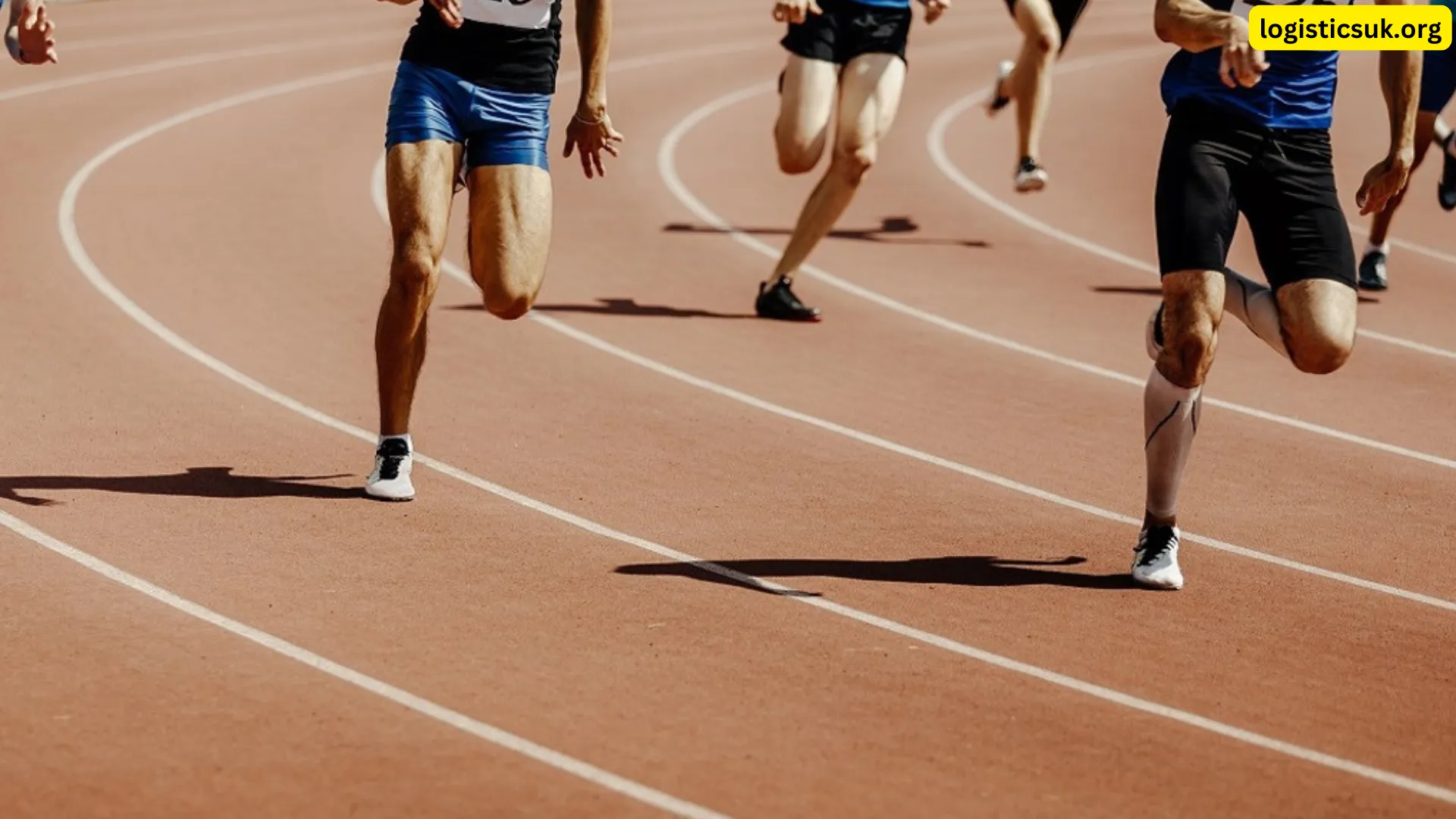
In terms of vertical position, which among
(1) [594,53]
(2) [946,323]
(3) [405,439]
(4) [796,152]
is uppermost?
(1) [594,53]

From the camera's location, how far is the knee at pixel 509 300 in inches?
302

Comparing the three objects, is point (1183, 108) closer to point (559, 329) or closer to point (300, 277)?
point (559, 329)

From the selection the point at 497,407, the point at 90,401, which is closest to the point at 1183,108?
the point at 497,407

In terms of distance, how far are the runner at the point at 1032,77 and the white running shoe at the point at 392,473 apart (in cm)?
614

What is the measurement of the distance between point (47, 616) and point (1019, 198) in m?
10.5

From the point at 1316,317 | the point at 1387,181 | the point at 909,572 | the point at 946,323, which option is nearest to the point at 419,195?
the point at 909,572

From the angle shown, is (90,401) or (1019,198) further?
(1019,198)

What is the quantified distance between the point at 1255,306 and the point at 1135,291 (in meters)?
5.92

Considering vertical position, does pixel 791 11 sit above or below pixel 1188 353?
above

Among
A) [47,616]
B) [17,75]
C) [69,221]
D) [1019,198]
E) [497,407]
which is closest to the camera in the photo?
[47,616]

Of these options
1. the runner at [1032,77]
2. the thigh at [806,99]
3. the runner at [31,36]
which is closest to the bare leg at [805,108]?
the thigh at [806,99]

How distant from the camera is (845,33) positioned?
10.9m

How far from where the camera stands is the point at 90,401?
9.02m

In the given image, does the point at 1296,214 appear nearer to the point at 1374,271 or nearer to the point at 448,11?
the point at 448,11
